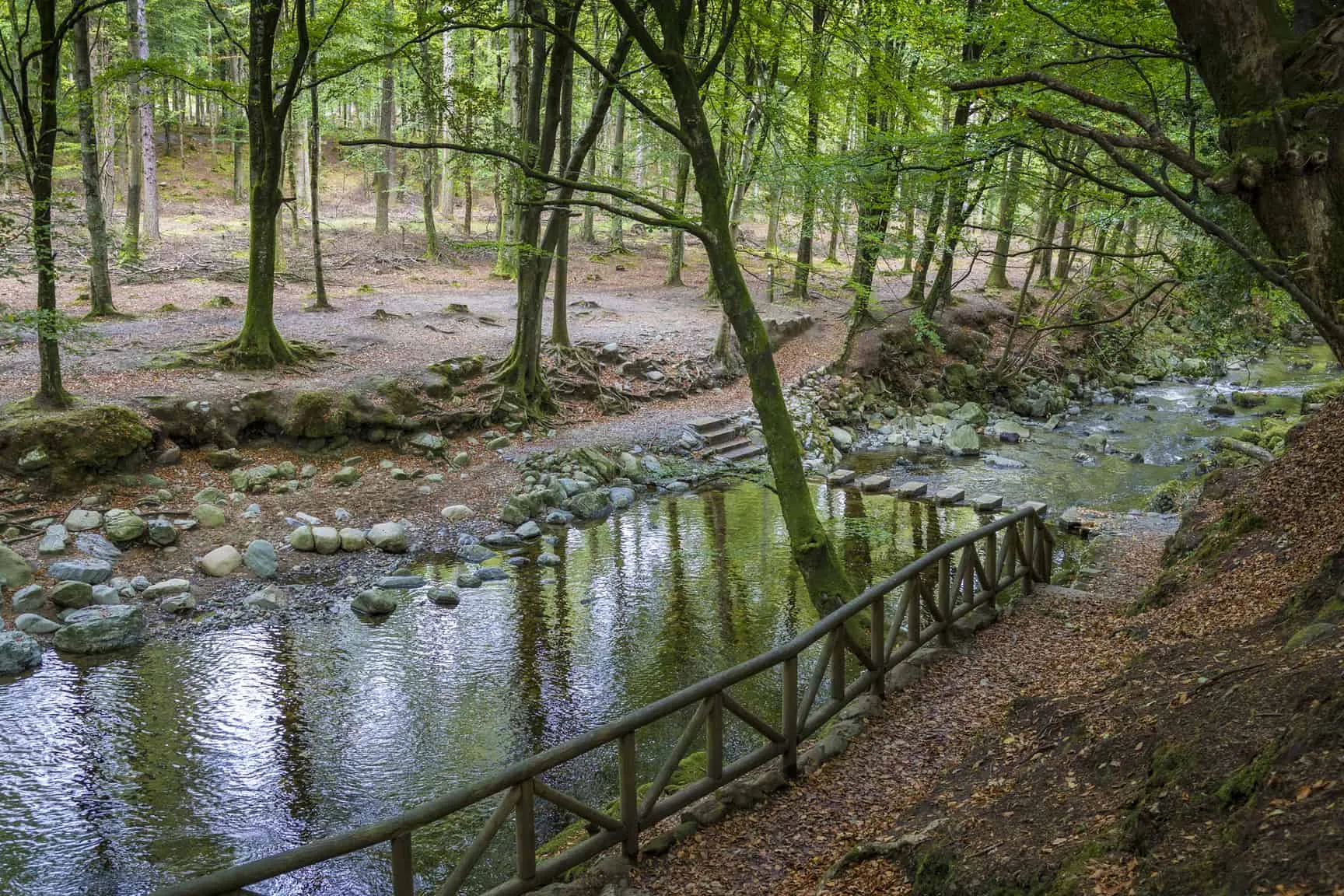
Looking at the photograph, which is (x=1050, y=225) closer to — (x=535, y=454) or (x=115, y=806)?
(x=535, y=454)

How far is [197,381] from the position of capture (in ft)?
49.1

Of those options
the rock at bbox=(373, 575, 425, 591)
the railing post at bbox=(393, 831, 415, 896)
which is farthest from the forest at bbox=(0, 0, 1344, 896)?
the rock at bbox=(373, 575, 425, 591)

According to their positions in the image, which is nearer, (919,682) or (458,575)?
(919,682)

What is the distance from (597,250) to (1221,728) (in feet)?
105

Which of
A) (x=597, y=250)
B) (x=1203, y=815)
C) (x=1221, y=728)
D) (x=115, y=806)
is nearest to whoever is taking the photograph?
(x=1203, y=815)

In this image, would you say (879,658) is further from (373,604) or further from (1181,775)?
(373,604)

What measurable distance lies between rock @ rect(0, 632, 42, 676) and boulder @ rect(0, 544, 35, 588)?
1229 millimetres

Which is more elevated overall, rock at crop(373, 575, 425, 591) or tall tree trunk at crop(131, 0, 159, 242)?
tall tree trunk at crop(131, 0, 159, 242)

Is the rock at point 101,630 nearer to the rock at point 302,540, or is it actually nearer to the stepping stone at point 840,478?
the rock at point 302,540

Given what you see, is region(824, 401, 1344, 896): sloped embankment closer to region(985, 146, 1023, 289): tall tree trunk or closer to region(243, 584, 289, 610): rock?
region(985, 146, 1023, 289): tall tree trunk

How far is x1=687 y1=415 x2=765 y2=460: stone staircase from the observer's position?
17620 mm

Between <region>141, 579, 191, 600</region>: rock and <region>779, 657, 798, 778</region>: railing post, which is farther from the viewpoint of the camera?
<region>141, 579, 191, 600</region>: rock

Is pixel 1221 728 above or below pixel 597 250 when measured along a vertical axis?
below

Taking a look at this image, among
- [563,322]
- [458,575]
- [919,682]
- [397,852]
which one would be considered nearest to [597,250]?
[563,322]
